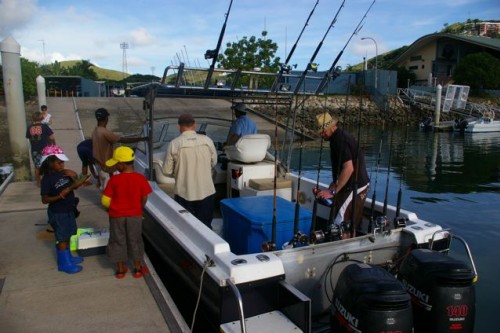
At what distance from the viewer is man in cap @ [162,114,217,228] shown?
3.90 meters

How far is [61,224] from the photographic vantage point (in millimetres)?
3865

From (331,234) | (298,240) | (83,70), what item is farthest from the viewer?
(83,70)

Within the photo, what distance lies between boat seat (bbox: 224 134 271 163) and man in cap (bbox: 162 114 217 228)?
0.98 metres

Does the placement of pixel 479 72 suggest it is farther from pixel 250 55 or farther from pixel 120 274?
pixel 120 274

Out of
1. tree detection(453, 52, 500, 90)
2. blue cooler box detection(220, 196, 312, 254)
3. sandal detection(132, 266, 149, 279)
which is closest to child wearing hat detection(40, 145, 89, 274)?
sandal detection(132, 266, 149, 279)

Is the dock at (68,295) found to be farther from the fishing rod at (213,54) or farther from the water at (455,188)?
the water at (455,188)

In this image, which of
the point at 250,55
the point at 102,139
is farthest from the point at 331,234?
the point at 250,55

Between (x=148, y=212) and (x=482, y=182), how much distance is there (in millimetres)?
10792

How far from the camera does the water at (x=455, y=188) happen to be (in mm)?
5223

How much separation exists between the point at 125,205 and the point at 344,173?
77.4 inches

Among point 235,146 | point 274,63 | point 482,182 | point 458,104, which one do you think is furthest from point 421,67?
point 235,146

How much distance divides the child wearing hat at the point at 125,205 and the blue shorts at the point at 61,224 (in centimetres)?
54

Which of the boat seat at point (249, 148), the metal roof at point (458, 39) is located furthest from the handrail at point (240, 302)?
the metal roof at point (458, 39)

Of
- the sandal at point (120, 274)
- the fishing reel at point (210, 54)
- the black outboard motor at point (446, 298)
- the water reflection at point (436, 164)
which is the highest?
the fishing reel at point (210, 54)
